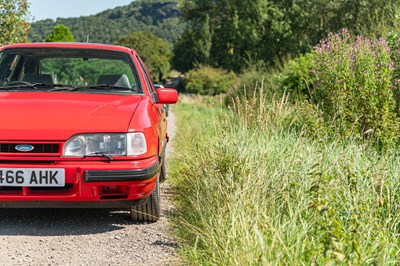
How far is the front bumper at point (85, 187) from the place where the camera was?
14.0ft

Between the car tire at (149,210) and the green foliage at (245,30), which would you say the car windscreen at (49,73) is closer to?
the car tire at (149,210)

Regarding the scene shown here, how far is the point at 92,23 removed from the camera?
145 m

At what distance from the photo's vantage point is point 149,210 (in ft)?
16.4

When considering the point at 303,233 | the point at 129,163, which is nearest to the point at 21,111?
the point at 129,163

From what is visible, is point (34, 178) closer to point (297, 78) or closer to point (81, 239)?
point (81, 239)

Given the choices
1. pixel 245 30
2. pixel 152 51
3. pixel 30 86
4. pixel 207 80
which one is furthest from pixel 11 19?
pixel 152 51

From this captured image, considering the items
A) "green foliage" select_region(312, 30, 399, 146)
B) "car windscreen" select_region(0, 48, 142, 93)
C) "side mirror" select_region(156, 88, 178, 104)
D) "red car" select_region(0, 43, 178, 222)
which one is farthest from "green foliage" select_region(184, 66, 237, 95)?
"red car" select_region(0, 43, 178, 222)

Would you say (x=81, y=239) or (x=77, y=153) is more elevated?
(x=77, y=153)

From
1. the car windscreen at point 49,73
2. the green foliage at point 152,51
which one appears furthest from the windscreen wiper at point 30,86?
the green foliage at point 152,51

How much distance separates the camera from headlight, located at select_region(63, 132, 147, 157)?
433 centimetres

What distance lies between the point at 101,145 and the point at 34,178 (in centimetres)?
53

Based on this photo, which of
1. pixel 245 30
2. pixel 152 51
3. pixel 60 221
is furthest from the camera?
pixel 152 51

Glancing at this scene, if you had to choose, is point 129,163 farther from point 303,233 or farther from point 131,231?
point 303,233

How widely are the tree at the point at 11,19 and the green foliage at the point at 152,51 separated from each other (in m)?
64.1
